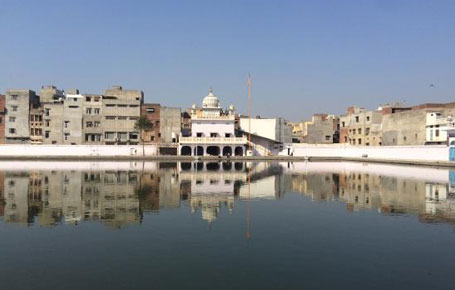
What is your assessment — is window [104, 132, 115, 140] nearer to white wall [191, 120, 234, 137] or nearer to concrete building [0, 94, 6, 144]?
white wall [191, 120, 234, 137]

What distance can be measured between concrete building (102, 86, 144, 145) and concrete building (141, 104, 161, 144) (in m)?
1.53

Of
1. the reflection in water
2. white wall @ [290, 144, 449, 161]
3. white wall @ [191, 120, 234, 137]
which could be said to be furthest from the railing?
the reflection in water

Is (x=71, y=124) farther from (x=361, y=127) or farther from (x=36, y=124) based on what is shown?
(x=361, y=127)

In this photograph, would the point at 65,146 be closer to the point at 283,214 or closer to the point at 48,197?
the point at 48,197

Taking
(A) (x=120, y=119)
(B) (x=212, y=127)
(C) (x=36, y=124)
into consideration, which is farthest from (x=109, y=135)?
(B) (x=212, y=127)

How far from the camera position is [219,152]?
283ft

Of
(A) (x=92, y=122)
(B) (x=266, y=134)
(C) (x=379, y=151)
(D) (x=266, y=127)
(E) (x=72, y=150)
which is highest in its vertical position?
(A) (x=92, y=122)

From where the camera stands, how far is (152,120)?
89.8 meters

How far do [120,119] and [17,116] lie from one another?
2265 cm

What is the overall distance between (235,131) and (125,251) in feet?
246

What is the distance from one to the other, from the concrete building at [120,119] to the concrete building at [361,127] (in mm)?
49583

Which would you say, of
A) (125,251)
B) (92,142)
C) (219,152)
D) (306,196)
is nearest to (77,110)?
(92,142)

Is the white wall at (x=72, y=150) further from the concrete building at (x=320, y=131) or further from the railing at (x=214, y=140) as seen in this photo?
the concrete building at (x=320, y=131)

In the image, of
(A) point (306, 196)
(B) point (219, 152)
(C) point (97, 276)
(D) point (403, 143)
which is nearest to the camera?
(C) point (97, 276)
